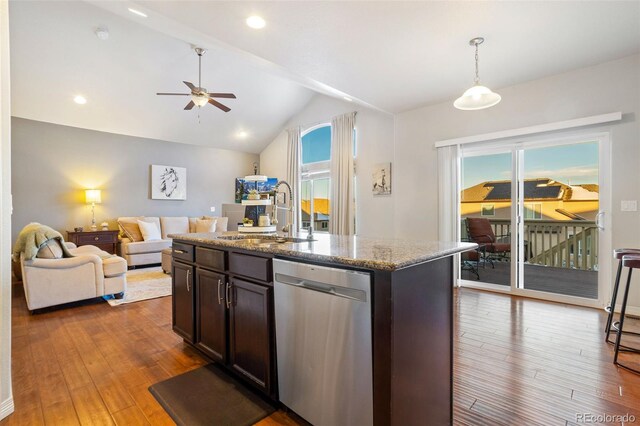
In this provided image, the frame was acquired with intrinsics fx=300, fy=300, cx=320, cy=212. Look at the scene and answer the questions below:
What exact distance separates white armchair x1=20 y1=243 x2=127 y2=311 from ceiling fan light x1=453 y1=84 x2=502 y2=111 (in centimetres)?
434

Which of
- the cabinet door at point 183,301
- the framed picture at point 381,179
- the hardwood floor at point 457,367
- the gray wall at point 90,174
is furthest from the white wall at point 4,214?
the gray wall at point 90,174

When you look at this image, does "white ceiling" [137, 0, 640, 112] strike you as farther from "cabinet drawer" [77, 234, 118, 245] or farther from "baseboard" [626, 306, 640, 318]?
"cabinet drawer" [77, 234, 118, 245]

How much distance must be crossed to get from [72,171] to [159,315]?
4.27 m

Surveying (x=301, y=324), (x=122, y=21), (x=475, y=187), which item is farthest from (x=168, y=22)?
(x=475, y=187)

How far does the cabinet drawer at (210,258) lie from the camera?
2.02m

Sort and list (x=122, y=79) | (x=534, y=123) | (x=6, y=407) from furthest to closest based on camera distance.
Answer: (x=122, y=79)
(x=534, y=123)
(x=6, y=407)

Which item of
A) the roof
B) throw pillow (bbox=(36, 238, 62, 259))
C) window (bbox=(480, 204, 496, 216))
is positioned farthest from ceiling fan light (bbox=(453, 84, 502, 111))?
throw pillow (bbox=(36, 238, 62, 259))

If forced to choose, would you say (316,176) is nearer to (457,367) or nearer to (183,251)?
(183,251)

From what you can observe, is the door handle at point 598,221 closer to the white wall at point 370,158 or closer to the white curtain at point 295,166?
the white wall at point 370,158

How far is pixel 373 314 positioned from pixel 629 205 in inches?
145

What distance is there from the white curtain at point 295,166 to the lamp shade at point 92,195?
12.5 feet

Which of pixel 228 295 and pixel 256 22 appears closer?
pixel 228 295

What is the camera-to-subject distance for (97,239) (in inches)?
221

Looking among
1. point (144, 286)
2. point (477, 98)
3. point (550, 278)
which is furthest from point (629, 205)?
point (144, 286)
